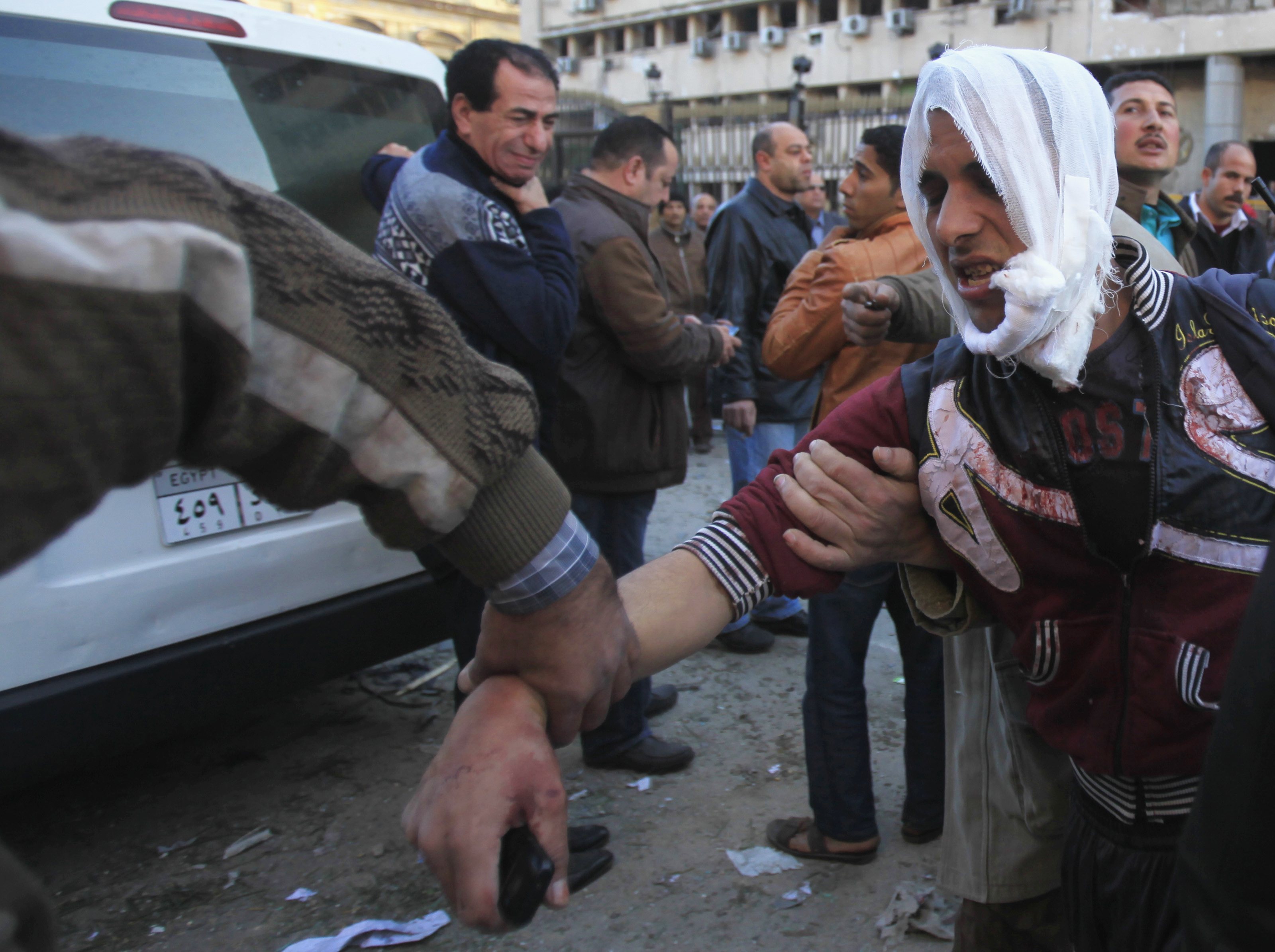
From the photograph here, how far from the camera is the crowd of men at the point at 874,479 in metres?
0.77

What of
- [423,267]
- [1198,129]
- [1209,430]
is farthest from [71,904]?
[1198,129]

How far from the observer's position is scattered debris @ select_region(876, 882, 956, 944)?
2.76 meters

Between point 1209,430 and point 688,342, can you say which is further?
point 688,342

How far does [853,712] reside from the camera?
308 cm

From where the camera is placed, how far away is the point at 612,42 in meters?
43.4

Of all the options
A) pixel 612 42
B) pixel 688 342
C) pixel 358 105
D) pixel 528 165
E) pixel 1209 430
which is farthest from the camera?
pixel 612 42

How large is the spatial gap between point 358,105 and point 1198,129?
26.5 metres

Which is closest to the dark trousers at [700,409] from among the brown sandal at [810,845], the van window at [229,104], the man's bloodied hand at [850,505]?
the van window at [229,104]

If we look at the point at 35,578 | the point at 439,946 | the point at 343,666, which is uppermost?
the point at 35,578

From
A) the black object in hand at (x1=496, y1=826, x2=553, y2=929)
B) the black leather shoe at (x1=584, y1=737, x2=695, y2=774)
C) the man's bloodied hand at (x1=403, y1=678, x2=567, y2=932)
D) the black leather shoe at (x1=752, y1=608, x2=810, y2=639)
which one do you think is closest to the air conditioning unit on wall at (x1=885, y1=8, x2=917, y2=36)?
the black leather shoe at (x1=752, y1=608, x2=810, y2=639)

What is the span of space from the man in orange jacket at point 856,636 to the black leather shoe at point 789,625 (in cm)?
156

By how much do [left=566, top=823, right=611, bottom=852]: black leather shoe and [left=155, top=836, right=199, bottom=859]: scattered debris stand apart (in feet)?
3.94

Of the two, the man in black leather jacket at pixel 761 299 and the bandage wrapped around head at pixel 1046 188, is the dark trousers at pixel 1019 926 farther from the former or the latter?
the man in black leather jacket at pixel 761 299

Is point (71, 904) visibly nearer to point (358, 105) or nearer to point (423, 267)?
point (423, 267)
